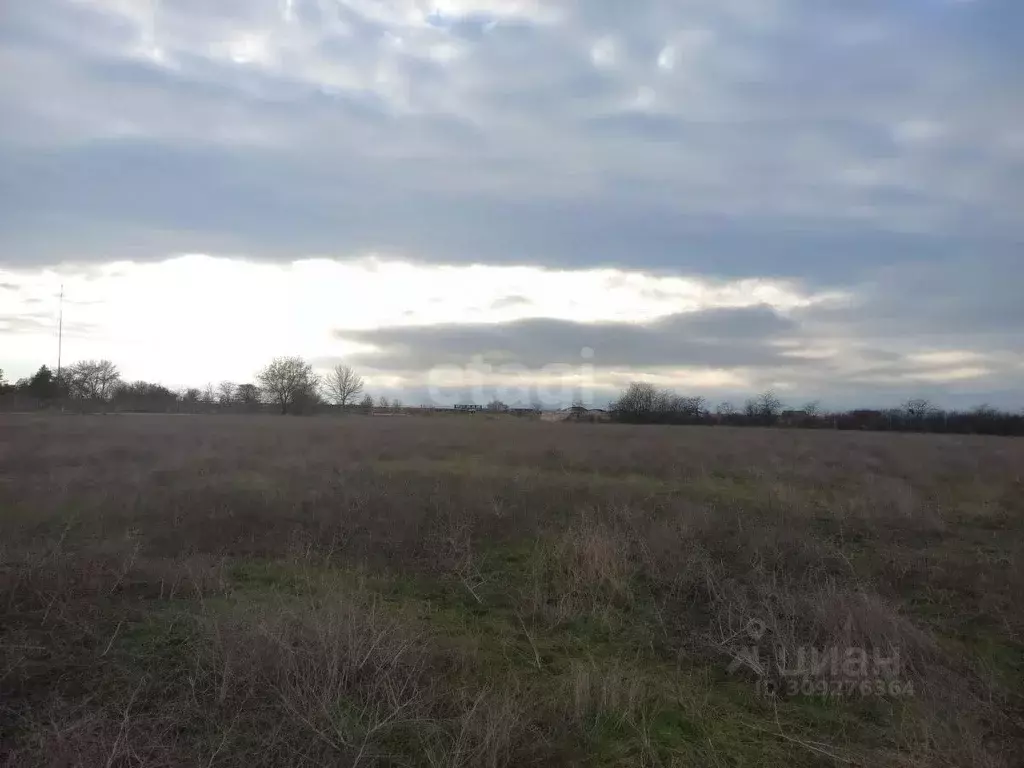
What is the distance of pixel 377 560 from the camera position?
25.0 feet

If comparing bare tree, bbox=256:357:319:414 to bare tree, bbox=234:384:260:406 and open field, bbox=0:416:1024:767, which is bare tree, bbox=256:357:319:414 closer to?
bare tree, bbox=234:384:260:406

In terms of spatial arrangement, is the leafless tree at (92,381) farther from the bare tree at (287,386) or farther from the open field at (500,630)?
the open field at (500,630)

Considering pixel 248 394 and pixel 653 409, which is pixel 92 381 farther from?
pixel 653 409

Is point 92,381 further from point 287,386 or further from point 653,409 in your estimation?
point 653,409

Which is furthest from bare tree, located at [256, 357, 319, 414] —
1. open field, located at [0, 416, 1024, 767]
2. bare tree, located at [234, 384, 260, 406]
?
open field, located at [0, 416, 1024, 767]

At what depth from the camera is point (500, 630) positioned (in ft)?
18.5

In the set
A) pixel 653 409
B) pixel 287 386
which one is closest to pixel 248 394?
pixel 287 386

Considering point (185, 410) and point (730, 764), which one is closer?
point (730, 764)

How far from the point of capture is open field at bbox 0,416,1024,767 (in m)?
3.72

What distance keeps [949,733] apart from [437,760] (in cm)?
302

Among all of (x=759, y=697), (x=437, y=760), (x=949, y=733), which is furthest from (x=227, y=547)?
(x=949, y=733)

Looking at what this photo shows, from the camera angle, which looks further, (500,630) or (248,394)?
(248,394)

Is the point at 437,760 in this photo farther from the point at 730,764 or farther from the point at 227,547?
the point at 227,547

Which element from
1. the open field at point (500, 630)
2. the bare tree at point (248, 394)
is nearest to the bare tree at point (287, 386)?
the bare tree at point (248, 394)
